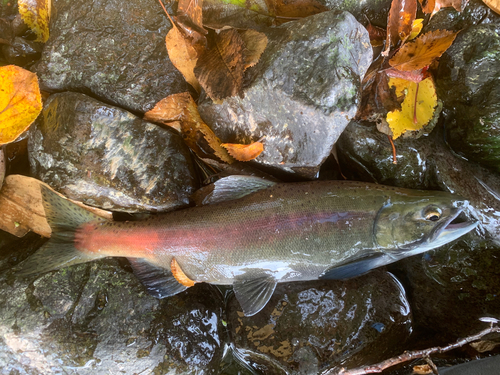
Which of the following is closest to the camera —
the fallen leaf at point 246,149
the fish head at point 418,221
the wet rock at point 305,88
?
the wet rock at point 305,88

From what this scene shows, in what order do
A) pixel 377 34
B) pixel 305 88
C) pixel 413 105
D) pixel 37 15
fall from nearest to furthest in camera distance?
pixel 305 88
pixel 413 105
pixel 377 34
pixel 37 15

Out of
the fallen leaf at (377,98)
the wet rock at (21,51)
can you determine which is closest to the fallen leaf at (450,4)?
the fallen leaf at (377,98)

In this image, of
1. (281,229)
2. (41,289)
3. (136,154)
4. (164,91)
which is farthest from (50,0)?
(281,229)

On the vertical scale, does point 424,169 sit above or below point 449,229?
above

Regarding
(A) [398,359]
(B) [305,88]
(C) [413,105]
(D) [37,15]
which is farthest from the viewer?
(D) [37,15]

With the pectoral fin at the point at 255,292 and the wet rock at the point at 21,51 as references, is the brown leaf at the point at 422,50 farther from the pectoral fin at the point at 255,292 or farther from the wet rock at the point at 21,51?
the wet rock at the point at 21,51

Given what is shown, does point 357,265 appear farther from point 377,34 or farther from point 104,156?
point 104,156

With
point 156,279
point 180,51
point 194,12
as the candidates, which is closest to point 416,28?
point 194,12
